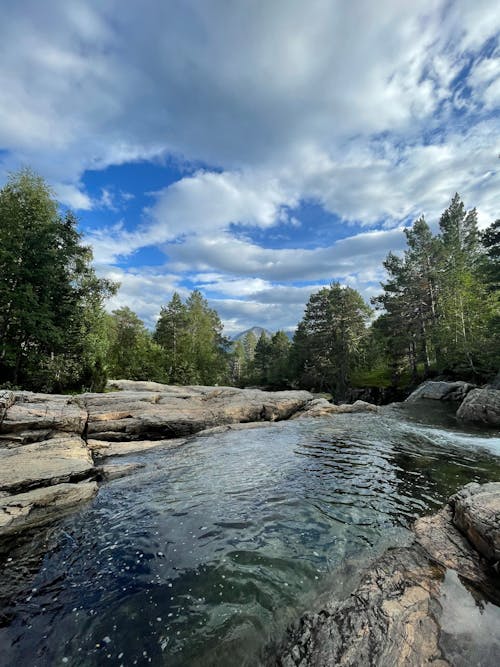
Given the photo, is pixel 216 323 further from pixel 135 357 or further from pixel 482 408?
pixel 482 408

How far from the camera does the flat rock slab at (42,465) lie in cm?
883

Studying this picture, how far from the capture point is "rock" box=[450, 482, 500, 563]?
5262 millimetres

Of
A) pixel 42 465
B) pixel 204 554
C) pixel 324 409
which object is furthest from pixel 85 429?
pixel 324 409

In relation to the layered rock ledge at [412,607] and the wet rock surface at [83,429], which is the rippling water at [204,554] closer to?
the layered rock ledge at [412,607]

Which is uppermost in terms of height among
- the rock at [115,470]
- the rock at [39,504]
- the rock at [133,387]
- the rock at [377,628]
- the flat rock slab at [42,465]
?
the rock at [133,387]

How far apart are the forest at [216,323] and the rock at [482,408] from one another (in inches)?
329

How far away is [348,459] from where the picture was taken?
40.9ft

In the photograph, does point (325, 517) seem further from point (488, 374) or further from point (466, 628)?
point (488, 374)

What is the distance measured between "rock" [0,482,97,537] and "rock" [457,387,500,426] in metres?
23.3

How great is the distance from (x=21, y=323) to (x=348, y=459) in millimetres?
26741

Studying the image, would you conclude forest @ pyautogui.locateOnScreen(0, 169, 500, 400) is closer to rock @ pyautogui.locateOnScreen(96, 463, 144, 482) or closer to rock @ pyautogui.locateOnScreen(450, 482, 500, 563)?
rock @ pyautogui.locateOnScreen(96, 463, 144, 482)

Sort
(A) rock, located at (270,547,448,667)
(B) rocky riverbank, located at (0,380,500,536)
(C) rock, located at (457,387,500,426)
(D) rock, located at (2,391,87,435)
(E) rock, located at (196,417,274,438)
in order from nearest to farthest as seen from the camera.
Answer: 1. (A) rock, located at (270,547,448,667)
2. (B) rocky riverbank, located at (0,380,500,536)
3. (D) rock, located at (2,391,87,435)
4. (E) rock, located at (196,417,274,438)
5. (C) rock, located at (457,387,500,426)

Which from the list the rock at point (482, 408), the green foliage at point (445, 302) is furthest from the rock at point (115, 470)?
the green foliage at point (445, 302)

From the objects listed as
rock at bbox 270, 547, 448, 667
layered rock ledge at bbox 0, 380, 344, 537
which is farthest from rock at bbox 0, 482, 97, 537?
rock at bbox 270, 547, 448, 667
